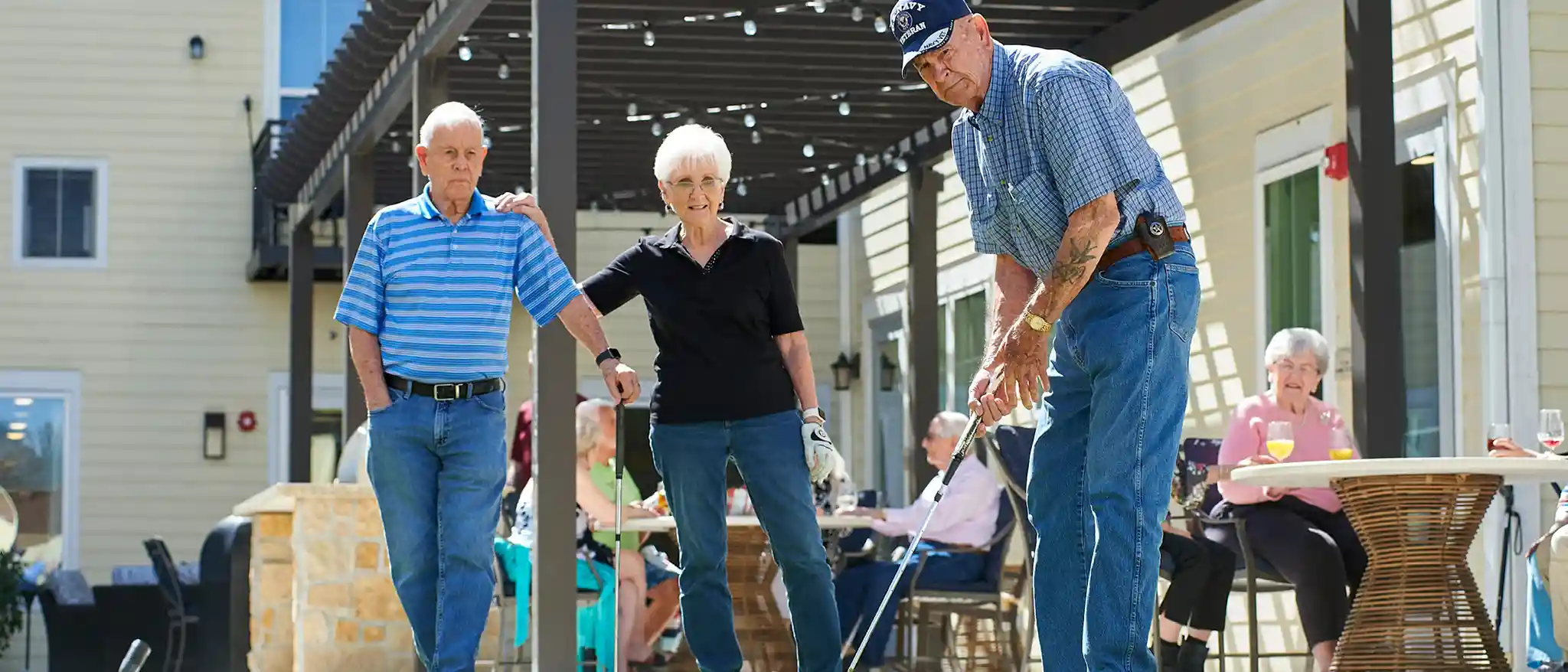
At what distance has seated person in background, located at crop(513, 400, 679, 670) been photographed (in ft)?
24.2

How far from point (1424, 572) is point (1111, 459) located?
190 centimetres

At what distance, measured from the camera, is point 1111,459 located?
12.0 ft

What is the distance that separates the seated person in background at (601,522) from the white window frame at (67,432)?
9199mm

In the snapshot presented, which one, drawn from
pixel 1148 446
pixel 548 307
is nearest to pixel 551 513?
pixel 548 307

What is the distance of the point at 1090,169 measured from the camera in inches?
143

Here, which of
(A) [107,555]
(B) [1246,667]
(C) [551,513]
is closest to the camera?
(C) [551,513]

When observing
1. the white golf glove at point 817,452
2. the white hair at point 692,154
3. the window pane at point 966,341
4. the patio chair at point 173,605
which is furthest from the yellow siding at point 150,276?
the white golf glove at point 817,452

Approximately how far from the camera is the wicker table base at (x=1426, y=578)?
16.8ft

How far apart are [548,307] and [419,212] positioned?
406mm

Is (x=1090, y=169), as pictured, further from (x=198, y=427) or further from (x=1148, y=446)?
(x=198, y=427)

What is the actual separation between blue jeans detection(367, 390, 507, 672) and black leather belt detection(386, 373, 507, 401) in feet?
0.05

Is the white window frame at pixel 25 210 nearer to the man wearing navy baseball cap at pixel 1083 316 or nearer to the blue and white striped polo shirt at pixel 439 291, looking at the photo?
the blue and white striped polo shirt at pixel 439 291

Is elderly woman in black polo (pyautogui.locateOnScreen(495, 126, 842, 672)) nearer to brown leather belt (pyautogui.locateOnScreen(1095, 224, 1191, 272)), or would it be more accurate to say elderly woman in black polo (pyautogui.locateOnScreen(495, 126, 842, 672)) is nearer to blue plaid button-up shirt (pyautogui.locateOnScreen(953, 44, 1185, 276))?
blue plaid button-up shirt (pyautogui.locateOnScreen(953, 44, 1185, 276))

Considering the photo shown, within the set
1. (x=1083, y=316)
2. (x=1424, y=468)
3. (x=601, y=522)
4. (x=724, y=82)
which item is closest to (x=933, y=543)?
(x=601, y=522)
